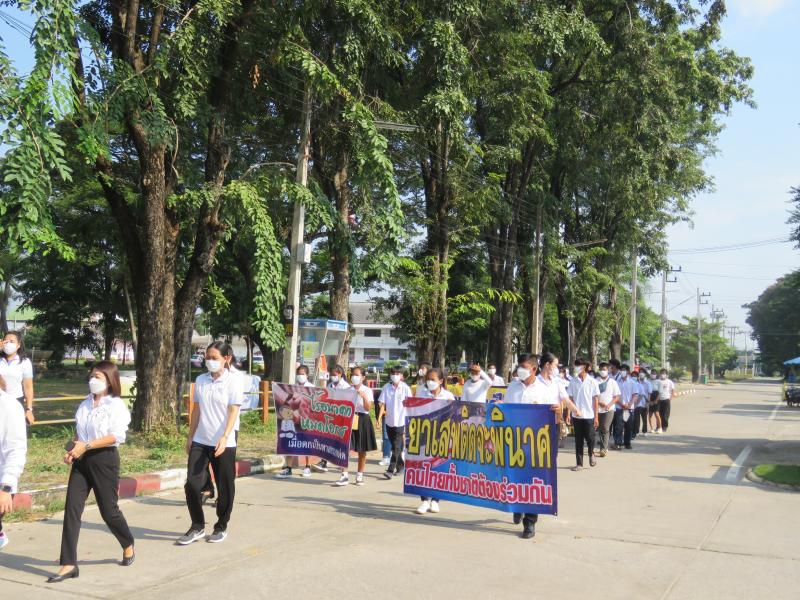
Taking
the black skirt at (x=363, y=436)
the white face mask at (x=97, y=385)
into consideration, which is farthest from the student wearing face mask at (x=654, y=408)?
the white face mask at (x=97, y=385)

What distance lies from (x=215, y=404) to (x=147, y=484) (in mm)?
3758

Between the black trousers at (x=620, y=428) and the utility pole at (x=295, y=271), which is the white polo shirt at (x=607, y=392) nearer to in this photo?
the black trousers at (x=620, y=428)

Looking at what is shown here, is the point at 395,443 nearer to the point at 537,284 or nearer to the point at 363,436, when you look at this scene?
the point at 363,436

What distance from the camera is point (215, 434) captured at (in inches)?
295

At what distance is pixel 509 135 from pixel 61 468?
16.5 metres

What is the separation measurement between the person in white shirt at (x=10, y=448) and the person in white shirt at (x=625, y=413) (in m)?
12.8

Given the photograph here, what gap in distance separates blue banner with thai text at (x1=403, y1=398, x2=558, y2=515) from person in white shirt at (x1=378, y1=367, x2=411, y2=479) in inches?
83.5

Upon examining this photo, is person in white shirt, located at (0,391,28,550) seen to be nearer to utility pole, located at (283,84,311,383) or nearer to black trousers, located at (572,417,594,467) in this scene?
utility pole, located at (283,84,311,383)

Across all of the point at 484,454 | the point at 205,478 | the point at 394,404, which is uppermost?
the point at 394,404

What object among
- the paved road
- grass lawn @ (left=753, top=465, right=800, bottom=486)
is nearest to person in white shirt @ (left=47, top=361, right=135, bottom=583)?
the paved road

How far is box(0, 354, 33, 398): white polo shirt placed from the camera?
10195mm

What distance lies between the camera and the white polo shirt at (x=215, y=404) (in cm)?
750

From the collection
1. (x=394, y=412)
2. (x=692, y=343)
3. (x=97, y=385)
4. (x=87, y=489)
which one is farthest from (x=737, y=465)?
(x=692, y=343)

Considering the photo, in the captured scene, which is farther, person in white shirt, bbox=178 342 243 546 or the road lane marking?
the road lane marking
